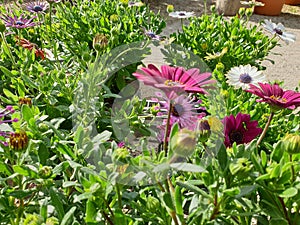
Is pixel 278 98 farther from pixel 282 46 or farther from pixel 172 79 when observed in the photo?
pixel 282 46

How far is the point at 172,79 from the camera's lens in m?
0.68

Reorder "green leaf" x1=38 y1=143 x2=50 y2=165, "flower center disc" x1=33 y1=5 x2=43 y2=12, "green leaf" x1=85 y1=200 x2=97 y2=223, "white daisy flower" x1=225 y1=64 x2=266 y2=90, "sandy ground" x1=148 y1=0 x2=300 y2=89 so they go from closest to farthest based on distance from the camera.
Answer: "green leaf" x1=85 y1=200 x2=97 y2=223 < "green leaf" x1=38 y1=143 x2=50 y2=165 < "white daisy flower" x1=225 y1=64 x2=266 y2=90 < "flower center disc" x1=33 y1=5 x2=43 y2=12 < "sandy ground" x1=148 y1=0 x2=300 y2=89

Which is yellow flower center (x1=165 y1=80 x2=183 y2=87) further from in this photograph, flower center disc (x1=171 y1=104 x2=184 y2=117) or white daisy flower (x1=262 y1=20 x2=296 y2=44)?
white daisy flower (x1=262 y1=20 x2=296 y2=44)

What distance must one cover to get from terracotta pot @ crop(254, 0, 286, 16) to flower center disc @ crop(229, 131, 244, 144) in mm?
3274

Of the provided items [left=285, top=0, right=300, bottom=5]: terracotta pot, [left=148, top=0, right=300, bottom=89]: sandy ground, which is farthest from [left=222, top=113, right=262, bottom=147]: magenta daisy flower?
[left=285, top=0, right=300, bottom=5]: terracotta pot

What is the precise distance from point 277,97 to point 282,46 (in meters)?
2.40

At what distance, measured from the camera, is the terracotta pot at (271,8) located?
A: 389 cm

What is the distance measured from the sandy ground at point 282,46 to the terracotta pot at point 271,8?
0.05 m

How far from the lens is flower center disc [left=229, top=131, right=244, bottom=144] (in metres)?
0.82

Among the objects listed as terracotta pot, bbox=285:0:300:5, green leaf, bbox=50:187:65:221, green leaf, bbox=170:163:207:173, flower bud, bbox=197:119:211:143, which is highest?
green leaf, bbox=170:163:207:173

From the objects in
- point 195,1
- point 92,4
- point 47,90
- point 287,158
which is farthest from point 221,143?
point 195,1

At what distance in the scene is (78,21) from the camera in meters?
1.70

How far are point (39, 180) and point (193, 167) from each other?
24cm

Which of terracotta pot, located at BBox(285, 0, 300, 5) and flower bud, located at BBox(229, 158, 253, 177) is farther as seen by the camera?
terracotta pot, located at BBox(285, 0, 300, 5)
